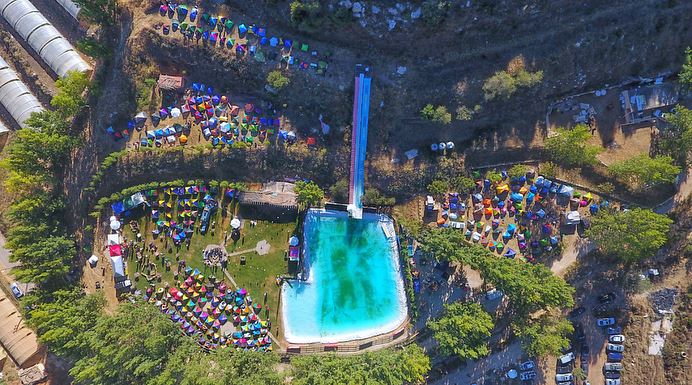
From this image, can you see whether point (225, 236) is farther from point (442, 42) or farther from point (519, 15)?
point (519, 15)

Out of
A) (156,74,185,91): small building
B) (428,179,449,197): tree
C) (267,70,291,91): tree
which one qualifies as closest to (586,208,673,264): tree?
(428,179,449,197): tree

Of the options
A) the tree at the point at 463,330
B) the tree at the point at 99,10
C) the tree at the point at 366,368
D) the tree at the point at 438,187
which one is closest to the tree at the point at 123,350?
the tree at the point at 366,368

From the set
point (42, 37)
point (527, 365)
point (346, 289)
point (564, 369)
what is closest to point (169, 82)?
point (42, 37)

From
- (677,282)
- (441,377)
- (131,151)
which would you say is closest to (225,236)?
(131,151)

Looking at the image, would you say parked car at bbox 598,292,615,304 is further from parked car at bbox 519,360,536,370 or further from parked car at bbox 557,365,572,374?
parked car at bbox 519,360,536,370

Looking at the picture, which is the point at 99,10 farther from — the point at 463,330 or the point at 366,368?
the point at 463,330
